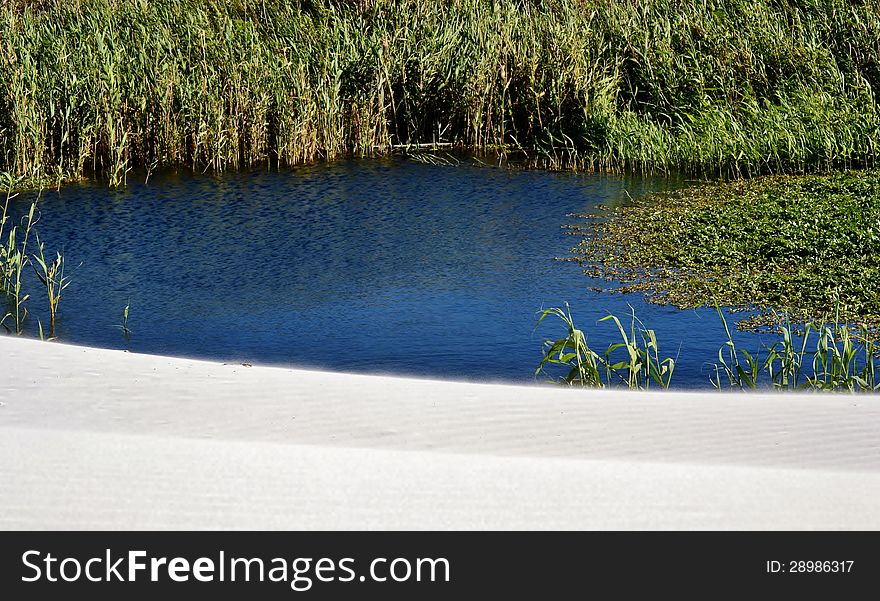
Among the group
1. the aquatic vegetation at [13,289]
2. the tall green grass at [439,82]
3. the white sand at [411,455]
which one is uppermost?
the tall green grass at [439,82]

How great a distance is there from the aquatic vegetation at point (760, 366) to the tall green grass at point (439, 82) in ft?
16.2

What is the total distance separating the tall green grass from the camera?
11117mm

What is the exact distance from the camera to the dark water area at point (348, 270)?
22.0 ft

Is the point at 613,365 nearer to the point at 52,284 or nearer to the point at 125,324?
the point at 125,324

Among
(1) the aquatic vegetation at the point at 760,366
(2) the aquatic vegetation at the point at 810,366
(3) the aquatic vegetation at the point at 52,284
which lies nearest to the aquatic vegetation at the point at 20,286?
(3) the aquatic vegetation at the point at 52,284

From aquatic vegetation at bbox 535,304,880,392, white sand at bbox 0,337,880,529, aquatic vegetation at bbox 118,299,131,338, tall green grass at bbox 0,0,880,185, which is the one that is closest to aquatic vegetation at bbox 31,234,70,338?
aquatic vegetation at bbox 118,299,131,338

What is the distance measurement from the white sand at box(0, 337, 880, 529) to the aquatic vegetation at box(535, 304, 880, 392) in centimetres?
62

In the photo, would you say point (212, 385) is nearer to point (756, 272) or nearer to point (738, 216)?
point (756, 272)

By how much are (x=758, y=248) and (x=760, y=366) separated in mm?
2266

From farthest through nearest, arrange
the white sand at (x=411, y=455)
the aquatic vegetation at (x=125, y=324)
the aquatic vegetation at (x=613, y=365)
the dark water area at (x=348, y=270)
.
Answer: the aquatic vegetation at (x=125, y=324), the dark water area at (x=348, y=270), the aquatic vegetation at (x=613, y=365), the white sand at (x=411, y=455)

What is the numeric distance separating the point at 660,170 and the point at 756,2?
2090mm

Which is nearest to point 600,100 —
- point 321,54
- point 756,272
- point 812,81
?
point 812,81

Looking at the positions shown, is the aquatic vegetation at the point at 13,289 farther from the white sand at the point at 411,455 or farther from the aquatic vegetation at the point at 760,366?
the aquatic vegetation at the point at 760,366

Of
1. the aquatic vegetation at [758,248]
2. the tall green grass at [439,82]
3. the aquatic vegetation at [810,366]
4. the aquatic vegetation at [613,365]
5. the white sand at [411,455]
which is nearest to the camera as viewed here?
the white sand at [411,455]
